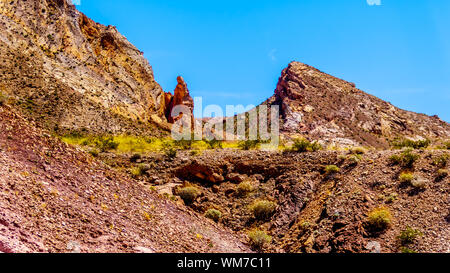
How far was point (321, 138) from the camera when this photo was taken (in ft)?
180

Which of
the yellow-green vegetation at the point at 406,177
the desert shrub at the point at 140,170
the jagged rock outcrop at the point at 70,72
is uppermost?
the jagged rock outcrop at the point at 70,72

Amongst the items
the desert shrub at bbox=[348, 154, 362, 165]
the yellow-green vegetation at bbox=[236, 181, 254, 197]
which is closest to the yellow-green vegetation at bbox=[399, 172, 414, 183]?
the desert shrub at bbox=[348, 154, 362, 165]

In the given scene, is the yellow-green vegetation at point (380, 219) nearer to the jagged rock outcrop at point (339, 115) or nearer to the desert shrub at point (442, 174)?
the desert shrub at point (442, 174)

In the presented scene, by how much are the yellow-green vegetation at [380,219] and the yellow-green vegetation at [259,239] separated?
13.0 ft

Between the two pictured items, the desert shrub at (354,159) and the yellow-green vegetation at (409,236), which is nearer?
the yellow-green vegetation at (409,236)

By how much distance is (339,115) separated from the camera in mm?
62750

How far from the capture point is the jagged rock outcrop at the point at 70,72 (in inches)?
1236

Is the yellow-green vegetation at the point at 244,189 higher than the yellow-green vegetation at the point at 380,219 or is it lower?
higher

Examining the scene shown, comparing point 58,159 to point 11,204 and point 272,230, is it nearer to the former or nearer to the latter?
point 11,204

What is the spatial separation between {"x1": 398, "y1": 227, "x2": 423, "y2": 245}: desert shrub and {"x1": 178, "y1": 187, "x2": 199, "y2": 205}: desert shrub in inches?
361

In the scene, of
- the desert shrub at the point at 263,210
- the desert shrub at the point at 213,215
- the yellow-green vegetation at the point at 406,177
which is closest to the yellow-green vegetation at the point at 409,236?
the yellow-green vegetation at the point at 406,177

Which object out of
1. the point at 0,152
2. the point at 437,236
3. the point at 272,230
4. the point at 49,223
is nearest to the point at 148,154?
the point at 272,230

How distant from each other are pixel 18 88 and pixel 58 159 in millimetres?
23308

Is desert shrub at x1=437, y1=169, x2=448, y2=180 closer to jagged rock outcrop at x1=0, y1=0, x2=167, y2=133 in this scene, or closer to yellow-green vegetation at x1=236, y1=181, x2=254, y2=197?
yellow-green vegetation at x1=236, y1=181, x2=254, y2=197
